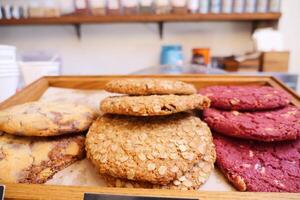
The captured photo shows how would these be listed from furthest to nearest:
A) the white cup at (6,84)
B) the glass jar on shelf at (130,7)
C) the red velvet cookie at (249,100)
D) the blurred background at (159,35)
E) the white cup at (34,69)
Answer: the glass jar on shelf at (130,7) < the blurred background at (159,35) < the white cup at (34,69) < the white cup at (6,84) < the red velvet cookie at (249,100)

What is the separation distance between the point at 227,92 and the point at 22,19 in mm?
1918

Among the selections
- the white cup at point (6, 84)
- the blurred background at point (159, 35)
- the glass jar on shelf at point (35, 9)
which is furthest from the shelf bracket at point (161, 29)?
the white cup at point (6, 84)

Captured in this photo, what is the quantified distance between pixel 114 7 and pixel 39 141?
166cm

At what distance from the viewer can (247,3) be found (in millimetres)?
1958

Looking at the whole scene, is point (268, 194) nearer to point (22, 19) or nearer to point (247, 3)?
point (247, 3)

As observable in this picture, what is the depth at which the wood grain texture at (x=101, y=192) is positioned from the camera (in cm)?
38

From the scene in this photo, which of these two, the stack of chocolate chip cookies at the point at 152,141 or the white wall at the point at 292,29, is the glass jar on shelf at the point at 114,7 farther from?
the stack of chocolate chip cookies at the point at 152,141

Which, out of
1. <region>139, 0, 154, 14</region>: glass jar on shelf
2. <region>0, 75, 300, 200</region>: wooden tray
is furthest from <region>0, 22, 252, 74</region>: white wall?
<region>0, 75, 300, 200</region>: wooden tray

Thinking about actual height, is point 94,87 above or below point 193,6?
below

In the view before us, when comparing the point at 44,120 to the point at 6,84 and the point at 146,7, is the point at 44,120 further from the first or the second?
the point at 146,7

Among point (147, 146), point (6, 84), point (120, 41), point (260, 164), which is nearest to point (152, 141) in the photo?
point (147, 146)

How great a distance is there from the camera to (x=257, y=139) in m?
0.54

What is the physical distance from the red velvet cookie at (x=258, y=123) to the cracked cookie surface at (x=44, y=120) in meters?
0.31

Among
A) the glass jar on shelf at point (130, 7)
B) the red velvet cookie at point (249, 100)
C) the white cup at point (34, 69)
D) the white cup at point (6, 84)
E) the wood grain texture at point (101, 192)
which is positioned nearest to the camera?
the wood grain texture at point (101, 192)
